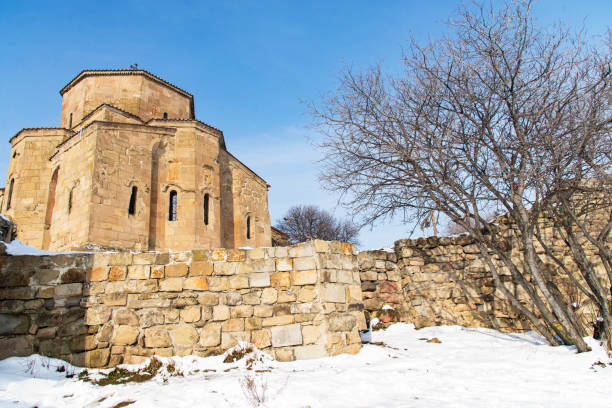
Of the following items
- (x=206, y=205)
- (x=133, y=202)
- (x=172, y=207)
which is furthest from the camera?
(x=206, y=205)

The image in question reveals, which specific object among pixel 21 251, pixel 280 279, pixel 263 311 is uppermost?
pixel 21 251

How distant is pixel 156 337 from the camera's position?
5418 millimetres

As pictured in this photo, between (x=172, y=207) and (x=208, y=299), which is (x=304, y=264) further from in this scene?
(x=172, y=207)

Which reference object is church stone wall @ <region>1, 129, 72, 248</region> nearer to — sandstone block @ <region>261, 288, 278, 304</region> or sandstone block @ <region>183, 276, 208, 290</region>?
sandstone block @ <region>183, 276, 208, 290</region>

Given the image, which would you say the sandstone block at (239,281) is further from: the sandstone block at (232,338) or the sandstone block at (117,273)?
the sandstone block at (117,273)

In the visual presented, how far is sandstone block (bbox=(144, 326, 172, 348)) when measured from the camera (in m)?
5.40

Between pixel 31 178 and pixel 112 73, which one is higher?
pixel 112 73

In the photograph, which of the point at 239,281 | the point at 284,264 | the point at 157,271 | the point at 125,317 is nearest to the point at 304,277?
the point at 284,264

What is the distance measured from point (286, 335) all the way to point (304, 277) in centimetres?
83

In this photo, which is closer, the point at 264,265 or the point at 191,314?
the point at 191,314

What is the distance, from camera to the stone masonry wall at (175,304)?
17.5 feet

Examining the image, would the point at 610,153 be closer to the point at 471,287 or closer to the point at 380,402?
the point at 471,287

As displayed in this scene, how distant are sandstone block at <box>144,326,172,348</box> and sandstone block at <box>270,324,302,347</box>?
142 cm

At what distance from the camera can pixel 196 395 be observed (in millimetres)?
4078
